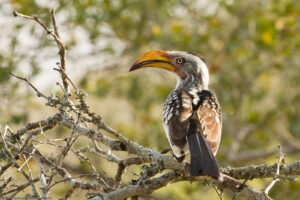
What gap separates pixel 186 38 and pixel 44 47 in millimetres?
1819

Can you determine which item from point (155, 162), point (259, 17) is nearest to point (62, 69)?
point (155, 162)

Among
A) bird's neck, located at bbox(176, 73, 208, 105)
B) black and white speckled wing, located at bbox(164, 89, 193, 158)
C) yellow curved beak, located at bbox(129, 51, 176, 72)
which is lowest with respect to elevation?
black and white speckled wing, located at bbox(164, 89, 193, 158)

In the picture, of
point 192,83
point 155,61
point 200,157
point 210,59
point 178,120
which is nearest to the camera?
point 200,157

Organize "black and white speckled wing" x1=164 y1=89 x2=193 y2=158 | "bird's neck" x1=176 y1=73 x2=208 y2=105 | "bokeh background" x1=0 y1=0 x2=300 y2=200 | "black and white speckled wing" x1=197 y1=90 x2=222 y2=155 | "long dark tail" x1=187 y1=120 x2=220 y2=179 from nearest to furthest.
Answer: "long dark tail" x1=187 y1=120 x2=220 y2=179 → "black and white speckled wing" x1=164 y1=89 x2=193 y2=158 → "black and white speckled wing" x1=197 y1=90 x2=222 y2=155 → "bird's neck" x1=176 y1=73 x2=208 y2=105 → "bokeh background" x1=0 y1=0 x2=300 y2=200

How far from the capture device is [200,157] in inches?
128

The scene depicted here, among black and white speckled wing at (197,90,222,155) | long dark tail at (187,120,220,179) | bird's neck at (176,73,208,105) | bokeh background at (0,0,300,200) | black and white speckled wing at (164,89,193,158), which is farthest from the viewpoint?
bokeh background at (0,0,300,200)

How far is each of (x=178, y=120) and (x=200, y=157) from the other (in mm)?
596

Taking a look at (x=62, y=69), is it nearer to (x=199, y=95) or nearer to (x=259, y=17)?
(x=199, y=95)

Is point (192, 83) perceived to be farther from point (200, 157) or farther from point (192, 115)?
point (200, 157)

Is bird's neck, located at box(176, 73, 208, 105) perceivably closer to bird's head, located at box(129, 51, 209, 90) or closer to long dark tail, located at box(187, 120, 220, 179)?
bird's head, located at box(129, 51, 209, 90)

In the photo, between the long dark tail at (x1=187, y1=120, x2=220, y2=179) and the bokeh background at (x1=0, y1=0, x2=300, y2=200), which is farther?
the bokeh background at (x1=0, y1=0, x2=300, y2=200)

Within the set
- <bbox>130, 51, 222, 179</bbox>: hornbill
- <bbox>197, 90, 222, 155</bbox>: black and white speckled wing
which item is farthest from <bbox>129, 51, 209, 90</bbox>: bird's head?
<bbox>197, 90, 222, 155</bbox>: black and white speckled wing

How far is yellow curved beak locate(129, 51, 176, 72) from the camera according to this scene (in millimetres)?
4843

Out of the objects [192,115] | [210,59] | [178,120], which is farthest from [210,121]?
[210,59]
